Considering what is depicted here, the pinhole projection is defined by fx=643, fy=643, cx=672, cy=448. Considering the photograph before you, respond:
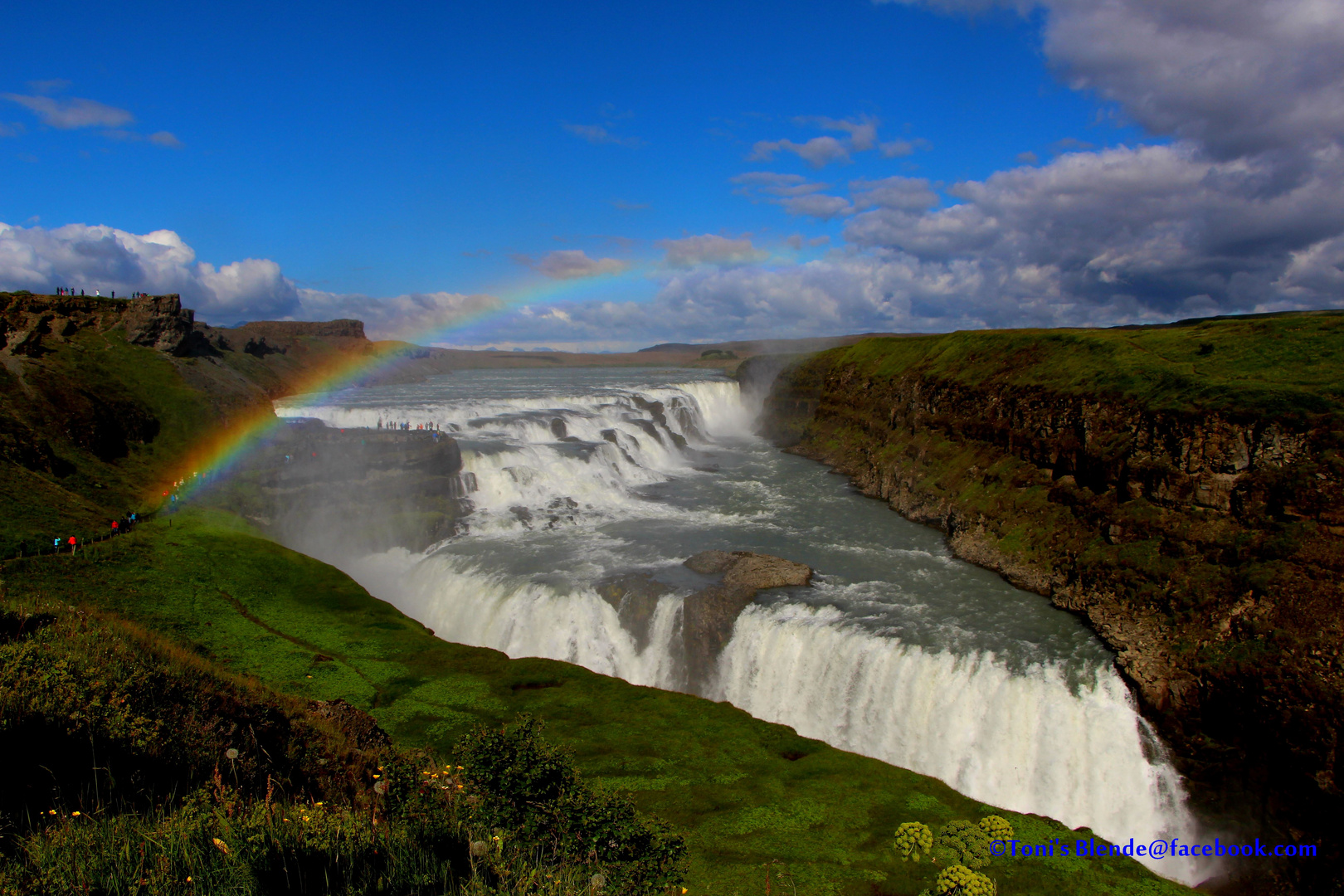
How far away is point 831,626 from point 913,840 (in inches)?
407

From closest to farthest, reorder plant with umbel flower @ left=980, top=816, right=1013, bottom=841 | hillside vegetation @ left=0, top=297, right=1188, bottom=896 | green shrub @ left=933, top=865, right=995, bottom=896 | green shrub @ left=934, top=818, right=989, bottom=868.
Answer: hillside vegetation @ left=0, top=297, right=1188, bottom=896 → green shrub @ left=933, top=865, right=995, bottom=896 → green shrub @ left=934, top=818, right=989, bottom=868 → plant with umbel flower @ left=980, top=816, right=1013, bottom=841

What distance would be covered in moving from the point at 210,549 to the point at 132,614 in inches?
256

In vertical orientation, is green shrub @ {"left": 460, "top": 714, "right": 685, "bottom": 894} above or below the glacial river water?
above

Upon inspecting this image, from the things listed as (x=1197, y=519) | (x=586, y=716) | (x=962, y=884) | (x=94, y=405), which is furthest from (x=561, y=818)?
(x=94, y=405)

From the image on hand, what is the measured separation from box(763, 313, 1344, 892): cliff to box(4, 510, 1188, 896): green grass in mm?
7690

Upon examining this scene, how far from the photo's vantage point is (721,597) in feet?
77.0

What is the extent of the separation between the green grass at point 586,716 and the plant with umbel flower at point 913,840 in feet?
0.59

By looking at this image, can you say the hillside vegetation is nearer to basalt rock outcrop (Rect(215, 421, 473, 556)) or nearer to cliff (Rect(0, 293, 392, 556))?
cliff (Rect(0, 293, 392, 556))

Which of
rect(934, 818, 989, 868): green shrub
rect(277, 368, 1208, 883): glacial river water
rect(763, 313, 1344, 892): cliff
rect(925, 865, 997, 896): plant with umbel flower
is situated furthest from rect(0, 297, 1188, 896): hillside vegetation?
rect(763, 313, 1344, 892): cliff

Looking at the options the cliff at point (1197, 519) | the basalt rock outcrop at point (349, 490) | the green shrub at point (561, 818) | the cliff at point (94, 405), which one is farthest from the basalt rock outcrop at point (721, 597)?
the cliff at point (94, 405)

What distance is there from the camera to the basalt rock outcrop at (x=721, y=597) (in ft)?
73.7

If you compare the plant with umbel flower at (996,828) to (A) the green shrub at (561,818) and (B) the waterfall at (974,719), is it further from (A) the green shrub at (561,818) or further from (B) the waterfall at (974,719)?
(B) the waterfall at (974,719)

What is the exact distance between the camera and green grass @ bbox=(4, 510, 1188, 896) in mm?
10930

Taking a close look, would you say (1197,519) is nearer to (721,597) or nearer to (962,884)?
(721,597)
